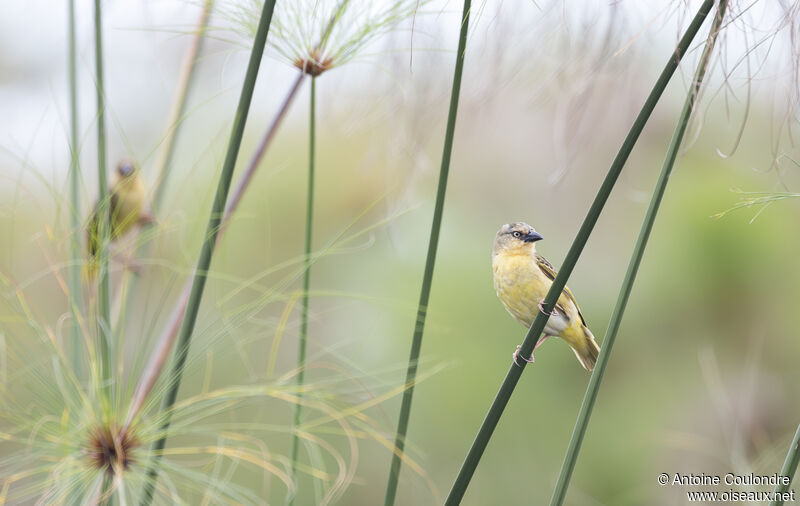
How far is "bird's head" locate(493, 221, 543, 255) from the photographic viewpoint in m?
0.47

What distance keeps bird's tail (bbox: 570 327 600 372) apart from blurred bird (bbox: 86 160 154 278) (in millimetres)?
299

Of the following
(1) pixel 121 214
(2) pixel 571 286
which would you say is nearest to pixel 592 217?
(1) pixel 121 214

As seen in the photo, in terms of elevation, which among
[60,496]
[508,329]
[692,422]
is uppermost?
[60,496]

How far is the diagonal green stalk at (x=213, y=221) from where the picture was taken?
362mm

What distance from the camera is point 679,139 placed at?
0.37 m

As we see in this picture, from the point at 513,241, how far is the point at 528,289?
37mm

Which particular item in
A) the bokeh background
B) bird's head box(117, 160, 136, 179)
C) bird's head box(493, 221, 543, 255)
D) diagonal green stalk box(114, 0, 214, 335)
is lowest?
the bokeh background

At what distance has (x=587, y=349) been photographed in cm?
48

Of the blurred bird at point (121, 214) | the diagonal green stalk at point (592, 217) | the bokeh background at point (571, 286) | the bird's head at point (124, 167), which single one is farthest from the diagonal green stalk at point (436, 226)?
the bokeh background at point (571, 286)

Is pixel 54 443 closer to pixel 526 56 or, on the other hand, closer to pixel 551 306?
pixel 551 306

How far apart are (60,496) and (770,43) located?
0.50 metres

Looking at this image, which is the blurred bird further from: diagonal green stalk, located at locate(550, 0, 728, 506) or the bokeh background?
the bokeh background

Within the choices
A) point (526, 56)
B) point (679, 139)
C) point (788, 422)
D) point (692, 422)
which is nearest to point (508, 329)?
point (692, 422)

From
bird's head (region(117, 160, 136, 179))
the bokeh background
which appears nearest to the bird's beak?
bird's head (region(117, 160, 136, 179))
